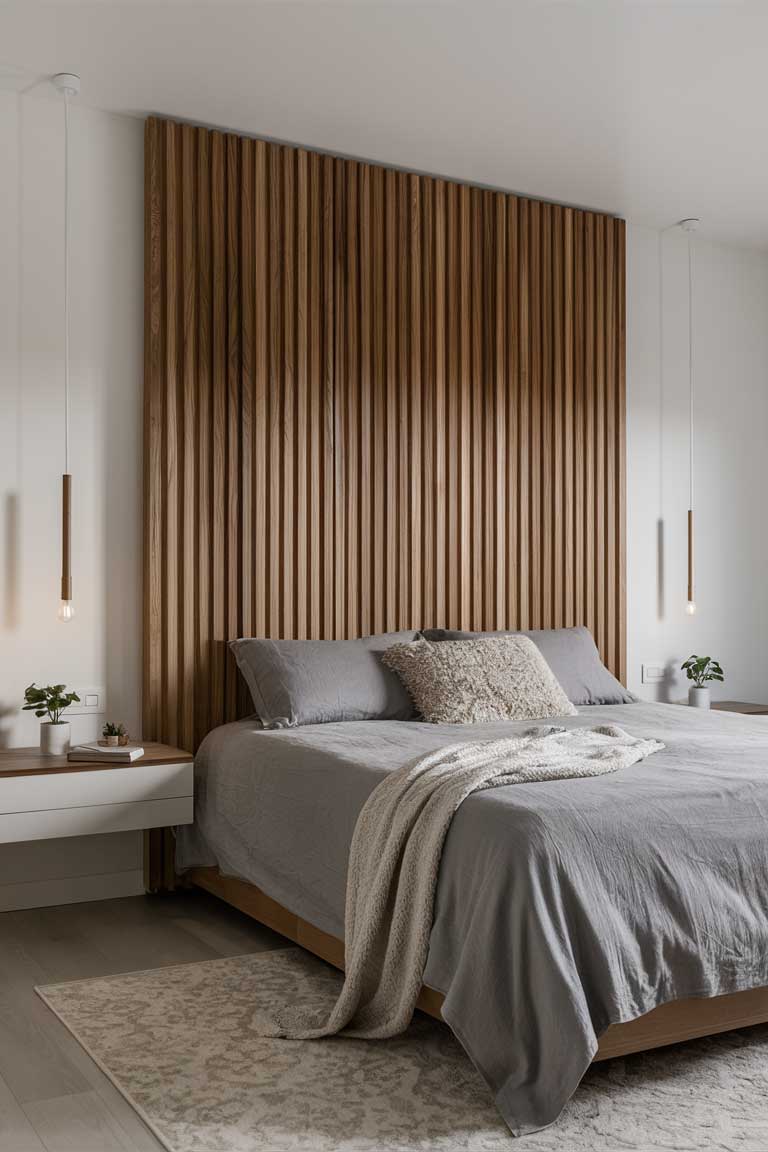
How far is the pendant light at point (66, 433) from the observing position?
3.80m

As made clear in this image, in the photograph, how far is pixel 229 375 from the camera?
13.8ft

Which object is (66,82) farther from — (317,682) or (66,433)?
(317,682)

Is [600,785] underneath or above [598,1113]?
above

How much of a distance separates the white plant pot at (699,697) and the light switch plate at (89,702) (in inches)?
101

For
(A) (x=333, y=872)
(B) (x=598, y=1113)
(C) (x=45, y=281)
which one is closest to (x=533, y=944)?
(B) (x=598, y=1113)

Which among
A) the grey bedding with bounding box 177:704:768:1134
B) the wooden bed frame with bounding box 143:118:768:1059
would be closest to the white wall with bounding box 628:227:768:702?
the wooden bed frame with bounding box 143:118:768:1059

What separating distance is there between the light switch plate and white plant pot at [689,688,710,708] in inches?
101

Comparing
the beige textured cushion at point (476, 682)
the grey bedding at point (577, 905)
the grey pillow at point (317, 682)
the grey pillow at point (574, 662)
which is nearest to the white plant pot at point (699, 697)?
the grey pillow at point (574, 662)

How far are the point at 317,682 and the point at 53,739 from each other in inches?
35.2

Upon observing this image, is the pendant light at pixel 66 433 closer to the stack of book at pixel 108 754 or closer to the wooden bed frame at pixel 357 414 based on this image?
the wooden bed frame at pixel 357 414

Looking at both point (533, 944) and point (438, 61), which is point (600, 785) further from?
point (438, 61)

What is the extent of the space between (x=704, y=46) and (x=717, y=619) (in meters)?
2.81

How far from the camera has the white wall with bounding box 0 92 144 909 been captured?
3.87 metres

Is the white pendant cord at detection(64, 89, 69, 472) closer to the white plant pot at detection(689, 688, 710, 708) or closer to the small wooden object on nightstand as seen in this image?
the small wooden object on nightstand
